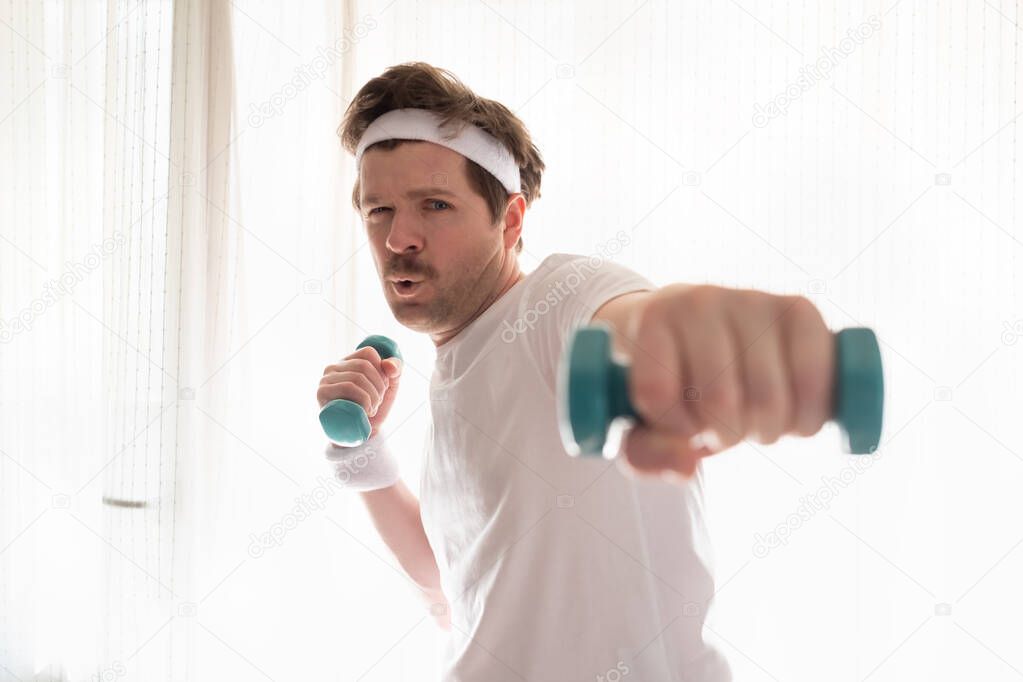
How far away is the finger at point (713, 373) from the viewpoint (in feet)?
1.11

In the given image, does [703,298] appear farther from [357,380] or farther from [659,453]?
[357,380]

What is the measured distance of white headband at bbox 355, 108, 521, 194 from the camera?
3.23ft

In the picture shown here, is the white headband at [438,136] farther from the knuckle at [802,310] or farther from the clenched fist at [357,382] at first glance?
the knuckle at [802,310]

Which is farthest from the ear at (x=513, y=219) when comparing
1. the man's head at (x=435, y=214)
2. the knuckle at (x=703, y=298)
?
the knuckle at (x=703, y=298)

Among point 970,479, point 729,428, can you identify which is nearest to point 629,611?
point 729,428

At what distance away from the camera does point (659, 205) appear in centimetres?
150

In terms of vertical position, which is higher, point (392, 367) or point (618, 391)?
point (618, 391)

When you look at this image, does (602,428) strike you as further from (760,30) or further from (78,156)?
(78,156)

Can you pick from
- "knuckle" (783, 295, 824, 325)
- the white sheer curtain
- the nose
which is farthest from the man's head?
"knuckle" (783, 295, 824, 325)

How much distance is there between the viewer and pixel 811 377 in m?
0.35

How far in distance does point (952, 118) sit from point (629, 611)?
1.27m

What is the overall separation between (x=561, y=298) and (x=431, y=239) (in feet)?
0.95

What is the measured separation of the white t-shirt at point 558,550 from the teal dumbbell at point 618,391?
0.38m

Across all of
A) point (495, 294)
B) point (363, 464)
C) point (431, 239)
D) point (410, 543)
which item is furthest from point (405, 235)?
point (410, 543)
